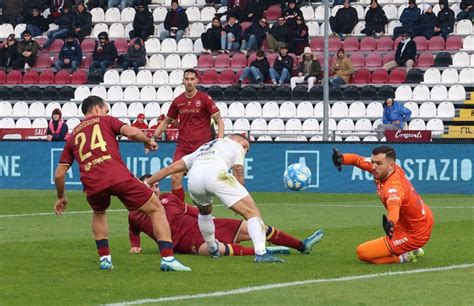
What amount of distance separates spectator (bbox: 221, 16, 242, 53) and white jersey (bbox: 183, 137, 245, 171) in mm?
24193

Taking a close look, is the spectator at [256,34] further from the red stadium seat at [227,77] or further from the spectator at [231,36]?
the red stadium seat at [227,77]

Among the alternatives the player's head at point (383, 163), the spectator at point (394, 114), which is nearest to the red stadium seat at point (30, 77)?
the spectator at point (394, 114)

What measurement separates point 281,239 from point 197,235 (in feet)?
3.22

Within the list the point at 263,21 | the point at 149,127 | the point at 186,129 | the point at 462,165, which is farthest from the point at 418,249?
the point at 263,21

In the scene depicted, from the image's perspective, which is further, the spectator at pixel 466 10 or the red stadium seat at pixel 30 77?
the red stadium seat at pixel 30 77

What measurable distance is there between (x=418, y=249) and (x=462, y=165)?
49.9 ft

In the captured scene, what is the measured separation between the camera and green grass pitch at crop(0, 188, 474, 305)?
10195mm

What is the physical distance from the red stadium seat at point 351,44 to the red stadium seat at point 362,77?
1.46 meters

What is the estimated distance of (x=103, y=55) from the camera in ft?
125

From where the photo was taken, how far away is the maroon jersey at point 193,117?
754 inches

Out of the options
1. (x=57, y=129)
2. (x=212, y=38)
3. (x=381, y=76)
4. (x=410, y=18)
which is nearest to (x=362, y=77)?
(x=381, y=76)

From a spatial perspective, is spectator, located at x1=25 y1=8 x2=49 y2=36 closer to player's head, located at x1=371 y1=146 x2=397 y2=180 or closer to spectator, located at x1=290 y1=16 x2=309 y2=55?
spectator, located at x1=290 y1=16 x2=309 y2=55

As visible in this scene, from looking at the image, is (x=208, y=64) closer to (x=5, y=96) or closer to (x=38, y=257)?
(x=5, y=96)

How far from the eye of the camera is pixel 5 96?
37812mm
